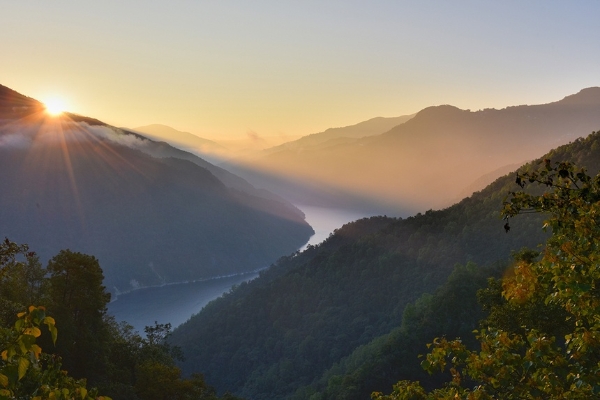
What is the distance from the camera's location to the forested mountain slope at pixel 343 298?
81.0 metres

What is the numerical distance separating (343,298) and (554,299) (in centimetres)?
8933

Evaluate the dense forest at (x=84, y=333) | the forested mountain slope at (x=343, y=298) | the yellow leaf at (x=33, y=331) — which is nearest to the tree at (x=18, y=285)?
the dense forest at (x=84, y=333)

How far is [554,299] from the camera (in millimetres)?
9406

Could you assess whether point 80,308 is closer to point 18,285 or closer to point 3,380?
point 18,285

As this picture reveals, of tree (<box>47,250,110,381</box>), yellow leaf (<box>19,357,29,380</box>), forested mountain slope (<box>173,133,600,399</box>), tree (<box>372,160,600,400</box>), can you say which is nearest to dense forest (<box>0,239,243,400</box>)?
tree (<box>47,250,110,381</box>)

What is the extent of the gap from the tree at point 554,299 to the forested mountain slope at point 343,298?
6079cm

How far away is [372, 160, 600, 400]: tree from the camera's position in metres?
8.48

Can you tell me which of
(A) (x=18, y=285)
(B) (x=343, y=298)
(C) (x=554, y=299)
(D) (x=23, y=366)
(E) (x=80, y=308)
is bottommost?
(B) (x=343, y=298)

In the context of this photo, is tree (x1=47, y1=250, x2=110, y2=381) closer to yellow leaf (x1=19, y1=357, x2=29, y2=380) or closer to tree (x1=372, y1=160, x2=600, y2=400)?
tree (x1=372, y1=160, x2=600, y2=400)

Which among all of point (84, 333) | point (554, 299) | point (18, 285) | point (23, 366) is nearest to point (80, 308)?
point (84, 333)

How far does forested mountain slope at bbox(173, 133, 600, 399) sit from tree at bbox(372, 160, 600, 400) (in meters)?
60.8

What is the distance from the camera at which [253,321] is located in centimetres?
10400

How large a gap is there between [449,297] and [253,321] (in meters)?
51.8

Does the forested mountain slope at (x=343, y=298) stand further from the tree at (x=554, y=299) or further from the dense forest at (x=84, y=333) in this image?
the tree at (x=554, y=299)
